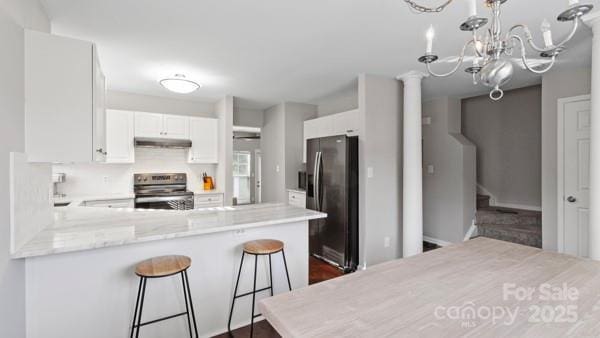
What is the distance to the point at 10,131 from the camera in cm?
131

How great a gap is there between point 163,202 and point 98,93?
239 cm

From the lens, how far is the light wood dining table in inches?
34.8

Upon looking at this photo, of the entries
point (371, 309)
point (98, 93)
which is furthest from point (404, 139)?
point (98, 93)

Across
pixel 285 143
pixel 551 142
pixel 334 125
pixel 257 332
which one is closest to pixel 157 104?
pixel 285 143

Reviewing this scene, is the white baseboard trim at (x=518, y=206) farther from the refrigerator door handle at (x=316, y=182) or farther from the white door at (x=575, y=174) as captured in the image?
the refrigerator door handle at (x=316, y=182)

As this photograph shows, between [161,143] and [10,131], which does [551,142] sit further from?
[161,143]

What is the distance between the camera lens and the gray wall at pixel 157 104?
158 inches

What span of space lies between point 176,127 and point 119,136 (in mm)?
754

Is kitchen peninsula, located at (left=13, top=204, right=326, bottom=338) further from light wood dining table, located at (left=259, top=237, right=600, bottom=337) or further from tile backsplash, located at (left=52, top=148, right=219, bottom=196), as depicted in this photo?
tile backsplash, located at (left=52, top=148, right=219, bottom=196)

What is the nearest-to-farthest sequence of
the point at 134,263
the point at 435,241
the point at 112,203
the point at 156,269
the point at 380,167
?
the point at 156,269 → the point at 134,263 → the point at 380,167 → the point at 112,203 → the point at 435,241

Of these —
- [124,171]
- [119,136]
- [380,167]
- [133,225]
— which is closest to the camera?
[133,225]

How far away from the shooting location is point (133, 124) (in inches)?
155

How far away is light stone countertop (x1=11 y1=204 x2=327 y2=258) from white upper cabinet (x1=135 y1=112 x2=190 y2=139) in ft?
5.76

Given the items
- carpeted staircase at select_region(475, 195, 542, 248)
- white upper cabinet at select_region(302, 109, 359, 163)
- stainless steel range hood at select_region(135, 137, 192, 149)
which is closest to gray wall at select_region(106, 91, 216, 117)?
stainless steel range hood at select_region(135, 137, 192, 149)
